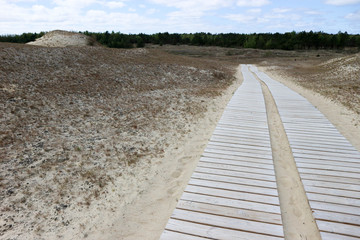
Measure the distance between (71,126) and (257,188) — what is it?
263 inches

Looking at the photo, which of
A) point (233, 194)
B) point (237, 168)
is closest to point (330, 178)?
point (237, 168)

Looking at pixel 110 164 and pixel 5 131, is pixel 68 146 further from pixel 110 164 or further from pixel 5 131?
pixel 5 131

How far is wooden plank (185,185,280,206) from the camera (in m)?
4.10

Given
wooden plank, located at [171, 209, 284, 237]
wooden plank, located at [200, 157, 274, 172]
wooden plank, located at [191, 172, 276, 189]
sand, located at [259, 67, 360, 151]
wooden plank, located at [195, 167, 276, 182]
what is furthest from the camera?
sand, located at [259, 67, 360, 151]

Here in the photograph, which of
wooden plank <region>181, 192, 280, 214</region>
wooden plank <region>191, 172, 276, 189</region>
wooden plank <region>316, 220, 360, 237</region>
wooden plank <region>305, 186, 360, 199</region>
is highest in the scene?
wooden plank <region>305, 186, 360, 199</region>

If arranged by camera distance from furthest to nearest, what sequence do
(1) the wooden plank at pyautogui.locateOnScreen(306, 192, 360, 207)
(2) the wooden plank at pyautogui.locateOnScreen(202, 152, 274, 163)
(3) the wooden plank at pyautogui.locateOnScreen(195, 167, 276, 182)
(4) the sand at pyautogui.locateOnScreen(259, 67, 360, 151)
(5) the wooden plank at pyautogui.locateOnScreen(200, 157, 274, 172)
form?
(4) the sand at pyautogui.locateOnScreen(259, 67, 360, 151), (2) the wooden plank at pyautogui.locateOnScreen(202, 152, 274, 163), (5) the wooden plank at pyautogui.locateOnScreen(200, 157, 274, 172), (3) the wooden plank at pyautogui.locateOnScreen(195, 167, 276, 182), (1) the wooden plank at pyautogui.locateOnScreen(306, 192, 360, 207)

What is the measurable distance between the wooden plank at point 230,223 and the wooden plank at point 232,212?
80 mm

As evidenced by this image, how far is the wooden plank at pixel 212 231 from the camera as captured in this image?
334 centimetres

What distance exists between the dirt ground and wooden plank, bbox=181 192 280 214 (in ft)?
1.99

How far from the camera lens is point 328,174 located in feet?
16.1

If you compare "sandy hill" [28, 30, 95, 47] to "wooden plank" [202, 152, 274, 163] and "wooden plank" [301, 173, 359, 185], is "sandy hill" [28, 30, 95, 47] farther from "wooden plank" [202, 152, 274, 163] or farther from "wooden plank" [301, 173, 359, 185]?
"wooden plank" [301, 173, 359, 185]

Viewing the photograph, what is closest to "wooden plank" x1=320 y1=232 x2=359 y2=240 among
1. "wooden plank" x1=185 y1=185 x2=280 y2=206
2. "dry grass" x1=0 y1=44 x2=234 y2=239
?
"wooden plank" x1=185 y1=185 x2=280 y2=206

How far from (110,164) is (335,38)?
97385mm

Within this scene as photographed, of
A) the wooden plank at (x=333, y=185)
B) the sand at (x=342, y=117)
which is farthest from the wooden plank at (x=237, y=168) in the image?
the sand at (x=342, y=117)
